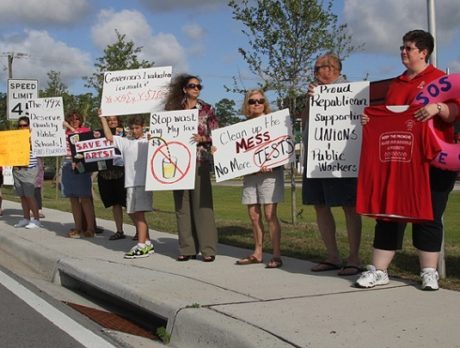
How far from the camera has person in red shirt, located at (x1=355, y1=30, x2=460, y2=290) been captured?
5371 millimetres

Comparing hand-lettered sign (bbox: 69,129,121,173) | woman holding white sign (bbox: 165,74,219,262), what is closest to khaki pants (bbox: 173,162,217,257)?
woman holding white sign (bbox: 165,74,219,262)

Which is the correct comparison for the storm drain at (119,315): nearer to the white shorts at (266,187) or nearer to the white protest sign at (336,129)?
the white shorts at (266,187)

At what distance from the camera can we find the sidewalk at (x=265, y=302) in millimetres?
4336

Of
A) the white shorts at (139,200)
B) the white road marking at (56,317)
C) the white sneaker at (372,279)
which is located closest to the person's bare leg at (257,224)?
the white shorts at (139,200)

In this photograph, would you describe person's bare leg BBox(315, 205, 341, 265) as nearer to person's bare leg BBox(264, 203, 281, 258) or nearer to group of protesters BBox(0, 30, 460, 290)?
group of protesters BBox(0, 30, 460, 290)

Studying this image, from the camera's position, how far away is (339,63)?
21.4 feet

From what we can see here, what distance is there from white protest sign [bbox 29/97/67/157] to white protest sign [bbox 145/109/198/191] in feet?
11.4

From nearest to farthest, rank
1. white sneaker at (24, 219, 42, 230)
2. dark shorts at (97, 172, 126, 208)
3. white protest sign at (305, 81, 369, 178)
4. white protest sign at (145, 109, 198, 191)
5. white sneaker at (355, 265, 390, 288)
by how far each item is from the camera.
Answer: white sneaker at (355, 265, 390, 288) < white protest sign at (305, 81, 369, 178) < white protest sign at (145, 109, 198, 191) < dark shorts at (97, 172, 126, 208) < white sneaker at (24, 219, 42, 230)

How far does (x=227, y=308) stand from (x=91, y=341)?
1.12 m

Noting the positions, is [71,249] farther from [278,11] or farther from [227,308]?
[278,11]

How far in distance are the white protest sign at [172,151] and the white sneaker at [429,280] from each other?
2.95 metres

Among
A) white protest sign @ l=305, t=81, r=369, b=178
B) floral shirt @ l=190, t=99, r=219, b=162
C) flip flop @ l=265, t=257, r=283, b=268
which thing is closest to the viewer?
white protest sign @ l=305, t=81, r=369, b=178

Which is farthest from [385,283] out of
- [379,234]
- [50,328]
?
[50,328]

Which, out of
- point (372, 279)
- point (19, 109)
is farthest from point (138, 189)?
point (19, 109)
